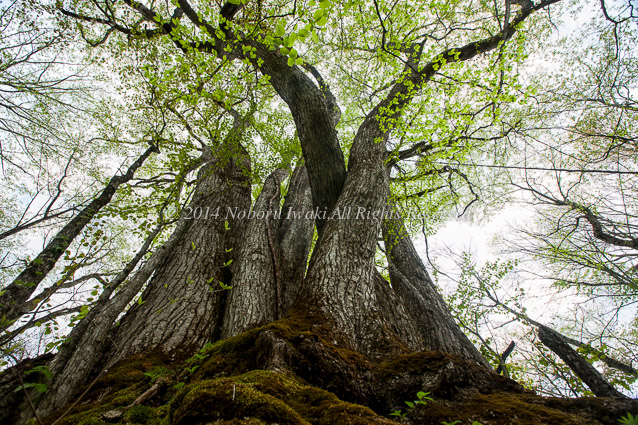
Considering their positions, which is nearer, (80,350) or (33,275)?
(80,350)

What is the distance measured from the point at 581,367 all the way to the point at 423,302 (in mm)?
1917

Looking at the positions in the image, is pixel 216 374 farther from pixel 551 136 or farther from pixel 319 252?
pixel 551 136

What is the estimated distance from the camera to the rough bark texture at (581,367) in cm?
264

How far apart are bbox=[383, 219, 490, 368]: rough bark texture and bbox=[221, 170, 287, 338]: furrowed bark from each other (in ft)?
7.50

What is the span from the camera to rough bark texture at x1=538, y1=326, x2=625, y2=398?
8.65 ft

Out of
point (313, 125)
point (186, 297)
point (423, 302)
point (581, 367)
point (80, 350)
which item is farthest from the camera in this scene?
point (423, 302)

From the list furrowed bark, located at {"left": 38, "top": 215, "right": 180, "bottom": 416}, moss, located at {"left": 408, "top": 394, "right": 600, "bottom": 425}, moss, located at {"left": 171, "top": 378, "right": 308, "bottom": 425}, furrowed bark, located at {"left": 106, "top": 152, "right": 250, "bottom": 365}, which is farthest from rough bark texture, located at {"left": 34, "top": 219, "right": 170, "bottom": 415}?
moss, located at {"left": 408, "top": 394, "right": 600, "bottom": 425}

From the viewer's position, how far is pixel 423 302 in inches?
173

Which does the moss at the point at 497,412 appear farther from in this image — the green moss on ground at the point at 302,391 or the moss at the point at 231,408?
the moss at the point at 231,408

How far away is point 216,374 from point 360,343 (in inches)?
51.4

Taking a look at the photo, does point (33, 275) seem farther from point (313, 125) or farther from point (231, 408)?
point (313, 125)

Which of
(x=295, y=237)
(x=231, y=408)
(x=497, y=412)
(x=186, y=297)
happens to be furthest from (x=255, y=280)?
(x=497, y=412)

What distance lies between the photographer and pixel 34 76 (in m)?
5.44

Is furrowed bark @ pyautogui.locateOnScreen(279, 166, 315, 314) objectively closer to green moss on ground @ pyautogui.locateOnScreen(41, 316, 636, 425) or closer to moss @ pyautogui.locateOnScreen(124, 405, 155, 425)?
green moss on ground @ pyautogui.locateOnScreen(41, 316, 636, 425)
